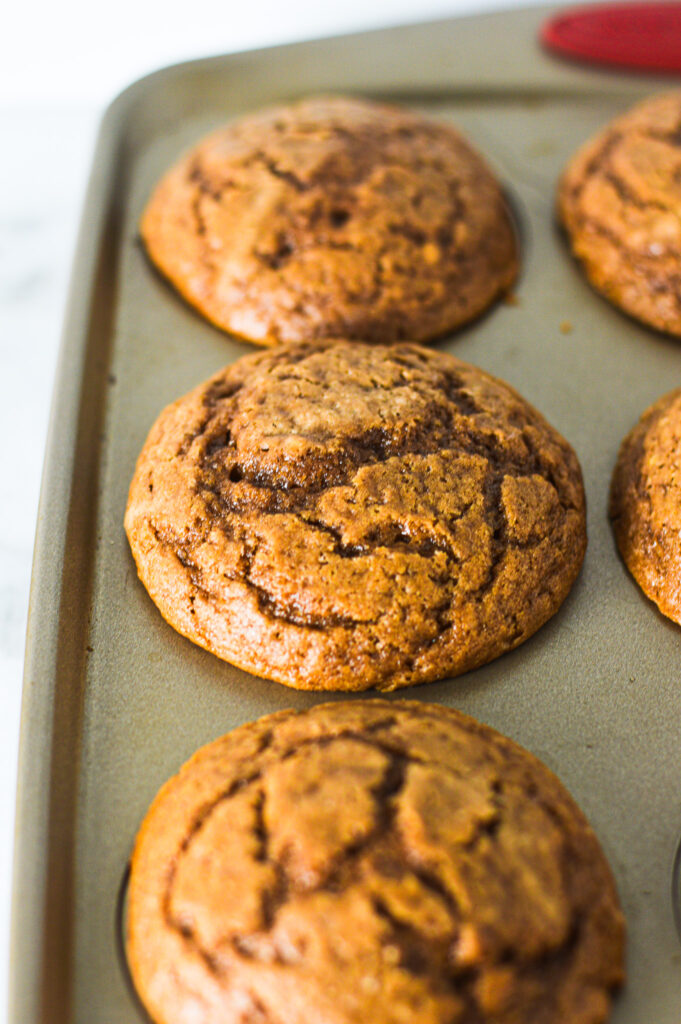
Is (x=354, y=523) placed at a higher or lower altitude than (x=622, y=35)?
lower

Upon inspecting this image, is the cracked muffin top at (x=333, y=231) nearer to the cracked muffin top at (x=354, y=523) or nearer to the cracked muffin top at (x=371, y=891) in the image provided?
the cracked muffin top at (x=354, y=523)

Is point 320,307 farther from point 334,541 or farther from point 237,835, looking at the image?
point 237,835

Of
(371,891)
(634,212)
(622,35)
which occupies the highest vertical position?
(622,35)

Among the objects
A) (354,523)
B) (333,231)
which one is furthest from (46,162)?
(354,523)

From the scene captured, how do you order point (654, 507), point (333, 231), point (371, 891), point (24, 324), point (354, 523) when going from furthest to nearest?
point (24, 324) < point (333, 231) < point (654, 507) < point (354, 523) < point (371, 891)

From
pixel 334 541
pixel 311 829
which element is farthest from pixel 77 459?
pixel 311 829

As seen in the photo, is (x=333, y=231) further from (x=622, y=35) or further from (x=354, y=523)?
(x=622, y=35)

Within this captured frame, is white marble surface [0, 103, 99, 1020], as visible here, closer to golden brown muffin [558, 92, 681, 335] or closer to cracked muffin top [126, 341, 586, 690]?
cracked muffin top [126, 341, 586, 690]
